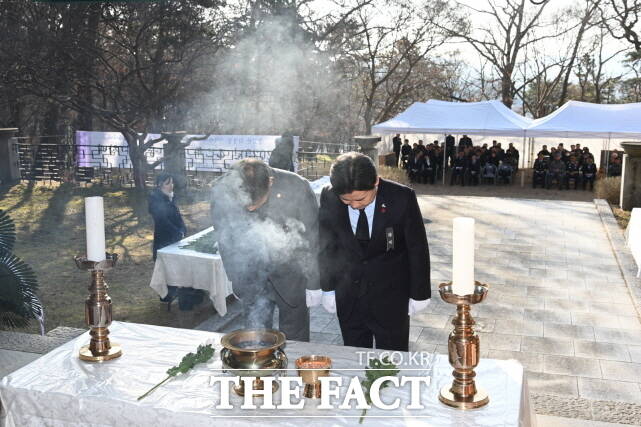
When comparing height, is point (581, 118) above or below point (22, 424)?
above

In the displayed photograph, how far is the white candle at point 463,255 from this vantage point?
224 cm

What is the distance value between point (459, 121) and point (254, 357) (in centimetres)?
1543

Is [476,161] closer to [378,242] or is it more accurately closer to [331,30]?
[331,30]

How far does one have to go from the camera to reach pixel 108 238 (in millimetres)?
10211

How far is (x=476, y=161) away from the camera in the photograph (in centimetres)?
1819

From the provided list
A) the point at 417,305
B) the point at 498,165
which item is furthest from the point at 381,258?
the point at 498,165

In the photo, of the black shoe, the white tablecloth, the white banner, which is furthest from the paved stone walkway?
the white banner

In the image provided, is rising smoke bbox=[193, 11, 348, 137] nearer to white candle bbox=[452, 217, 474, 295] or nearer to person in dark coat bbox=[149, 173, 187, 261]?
person in dark coat bbox=[149, 173, 187, 261]

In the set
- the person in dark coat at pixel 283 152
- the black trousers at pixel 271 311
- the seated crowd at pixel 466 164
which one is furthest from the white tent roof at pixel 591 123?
the black trousers at pixel 271 311

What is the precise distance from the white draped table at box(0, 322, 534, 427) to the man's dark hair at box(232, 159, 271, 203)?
0.96 meters

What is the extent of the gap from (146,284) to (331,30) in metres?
15.6

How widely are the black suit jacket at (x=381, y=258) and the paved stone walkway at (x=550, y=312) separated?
160 cm

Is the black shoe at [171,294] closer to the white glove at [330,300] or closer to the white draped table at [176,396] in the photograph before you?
the white glove at [330,300]

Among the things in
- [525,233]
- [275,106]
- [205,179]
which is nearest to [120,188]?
[205,179]
